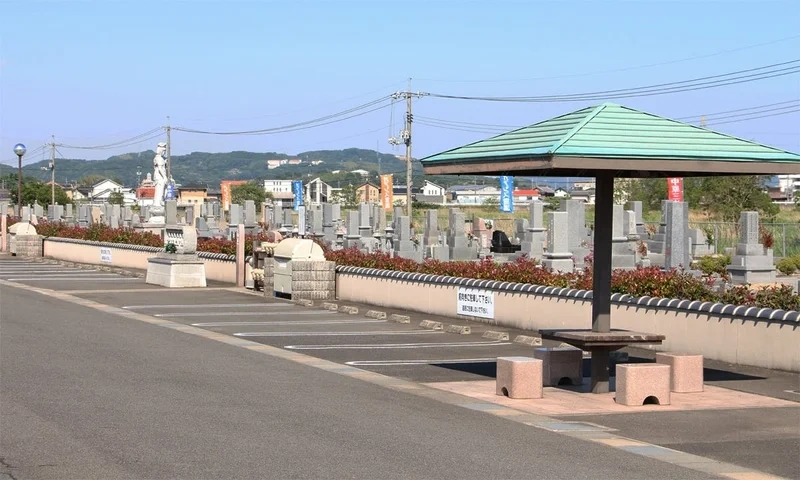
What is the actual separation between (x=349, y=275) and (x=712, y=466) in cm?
1705

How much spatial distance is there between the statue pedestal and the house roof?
18.1 m

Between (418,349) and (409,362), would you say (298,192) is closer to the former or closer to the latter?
(418,349)

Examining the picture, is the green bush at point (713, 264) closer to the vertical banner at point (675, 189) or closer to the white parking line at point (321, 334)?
the vertical banner at point (675, 189)

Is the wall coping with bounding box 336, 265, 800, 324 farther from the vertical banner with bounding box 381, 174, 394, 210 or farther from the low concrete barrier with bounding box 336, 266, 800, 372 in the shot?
the vertical banner with bounding box 381, 174, 394, 210

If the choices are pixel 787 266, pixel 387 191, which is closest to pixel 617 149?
pixel 787 266

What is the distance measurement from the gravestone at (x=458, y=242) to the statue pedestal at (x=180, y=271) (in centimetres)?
1489

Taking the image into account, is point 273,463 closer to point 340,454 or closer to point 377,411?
point 340,454

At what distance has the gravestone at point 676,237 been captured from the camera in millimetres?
28547

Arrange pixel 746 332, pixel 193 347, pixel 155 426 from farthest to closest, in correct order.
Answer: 1. pixel 193 347
2. pixel 746 332
3. pixel 155 426

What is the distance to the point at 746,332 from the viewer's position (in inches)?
607

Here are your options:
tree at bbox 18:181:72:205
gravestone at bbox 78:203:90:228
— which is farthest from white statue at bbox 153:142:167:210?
tree at bbox 18:181:72:205

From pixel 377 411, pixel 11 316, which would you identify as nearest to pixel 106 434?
pixel 377 411

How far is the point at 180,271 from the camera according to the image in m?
30.3

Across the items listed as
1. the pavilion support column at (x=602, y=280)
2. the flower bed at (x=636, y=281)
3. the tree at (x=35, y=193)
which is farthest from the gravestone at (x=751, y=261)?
the tree at (x=35, y=193)
